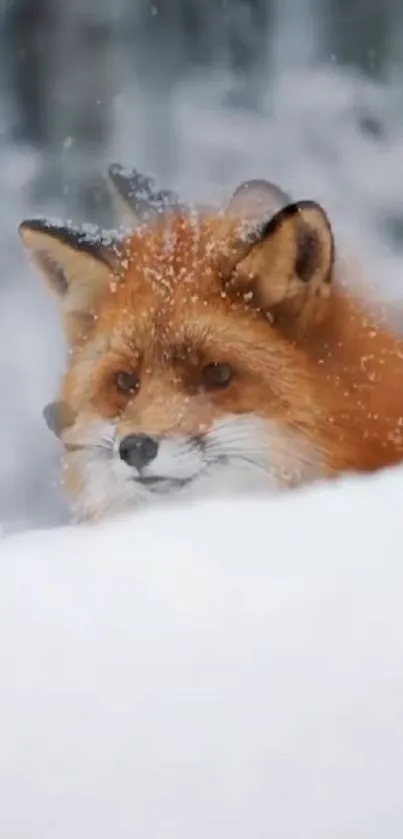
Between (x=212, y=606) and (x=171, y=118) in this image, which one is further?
(x=171, y=118)

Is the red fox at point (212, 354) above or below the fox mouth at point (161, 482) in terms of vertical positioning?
above

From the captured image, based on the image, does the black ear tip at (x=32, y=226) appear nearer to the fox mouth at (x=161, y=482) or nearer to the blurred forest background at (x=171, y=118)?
the blurred forest background at (x=171, y=118)

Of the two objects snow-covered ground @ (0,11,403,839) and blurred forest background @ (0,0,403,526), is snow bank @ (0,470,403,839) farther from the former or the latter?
blurred forest background @ (0,0,403,526)

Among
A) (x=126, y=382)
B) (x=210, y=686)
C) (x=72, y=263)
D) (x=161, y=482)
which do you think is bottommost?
(x=210, y=686)

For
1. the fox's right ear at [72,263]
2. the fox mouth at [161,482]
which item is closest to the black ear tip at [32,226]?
the fox's right ear at [72,263]

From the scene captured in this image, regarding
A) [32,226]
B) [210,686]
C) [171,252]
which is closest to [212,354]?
[171,252]

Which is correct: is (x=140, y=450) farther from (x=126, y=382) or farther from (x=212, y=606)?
(x=212, y=606)

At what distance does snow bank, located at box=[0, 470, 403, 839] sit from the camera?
1228 millimetres

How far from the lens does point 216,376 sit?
1.38 metres

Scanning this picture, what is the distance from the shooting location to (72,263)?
139cm

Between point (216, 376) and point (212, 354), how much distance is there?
25 millimetres

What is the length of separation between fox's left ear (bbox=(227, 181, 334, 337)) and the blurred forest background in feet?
0.08

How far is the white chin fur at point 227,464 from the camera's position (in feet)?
4.45

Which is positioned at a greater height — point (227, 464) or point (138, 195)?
point (138, 195)
